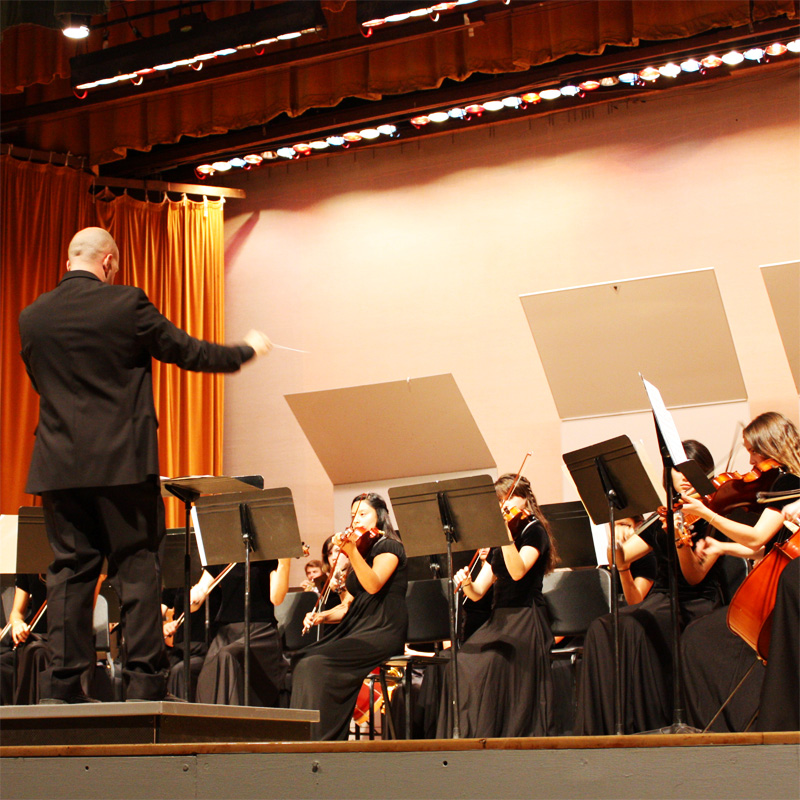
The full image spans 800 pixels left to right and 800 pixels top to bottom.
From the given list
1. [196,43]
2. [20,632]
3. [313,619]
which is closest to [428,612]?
[313,619]

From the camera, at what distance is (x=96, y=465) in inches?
99.7

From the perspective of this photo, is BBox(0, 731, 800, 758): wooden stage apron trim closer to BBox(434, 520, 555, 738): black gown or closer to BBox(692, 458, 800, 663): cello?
BBox(692, 458, 800, 663): cello

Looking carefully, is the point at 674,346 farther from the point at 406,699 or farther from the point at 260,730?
the point at 260,730

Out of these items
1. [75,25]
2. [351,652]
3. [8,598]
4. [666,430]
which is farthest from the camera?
[75,25]

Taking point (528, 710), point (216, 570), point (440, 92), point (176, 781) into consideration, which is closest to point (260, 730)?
point (176, 781)

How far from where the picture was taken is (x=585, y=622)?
393cm

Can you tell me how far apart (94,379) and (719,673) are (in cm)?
213

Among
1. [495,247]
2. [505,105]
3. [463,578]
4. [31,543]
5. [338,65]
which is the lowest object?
[463,578]

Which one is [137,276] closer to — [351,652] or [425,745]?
[351,652]

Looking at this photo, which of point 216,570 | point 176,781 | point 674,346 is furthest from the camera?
point 674,346

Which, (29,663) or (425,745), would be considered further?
(29,663)

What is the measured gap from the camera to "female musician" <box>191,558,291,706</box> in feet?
13.5

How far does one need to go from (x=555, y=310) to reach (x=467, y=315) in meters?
1.67

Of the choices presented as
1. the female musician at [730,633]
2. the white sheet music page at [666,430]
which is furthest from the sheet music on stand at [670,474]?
the female musician at [730,633]
